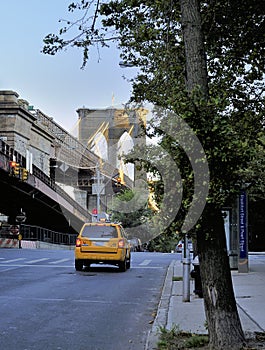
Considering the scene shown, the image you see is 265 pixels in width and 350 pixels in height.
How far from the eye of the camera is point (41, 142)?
63000 millimetres

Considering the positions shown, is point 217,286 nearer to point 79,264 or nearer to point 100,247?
point 100,247

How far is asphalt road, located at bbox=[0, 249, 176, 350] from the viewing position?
309 inches

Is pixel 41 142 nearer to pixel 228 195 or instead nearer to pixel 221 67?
pixel 221 67

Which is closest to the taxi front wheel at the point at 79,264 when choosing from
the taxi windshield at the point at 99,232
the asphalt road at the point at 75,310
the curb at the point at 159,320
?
→ the taxi windshield at the point at 99,232

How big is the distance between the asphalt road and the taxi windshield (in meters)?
2.32

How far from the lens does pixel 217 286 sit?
6473 mm

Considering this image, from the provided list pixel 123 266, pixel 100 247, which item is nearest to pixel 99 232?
pixel 100 247

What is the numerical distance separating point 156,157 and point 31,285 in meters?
8.68

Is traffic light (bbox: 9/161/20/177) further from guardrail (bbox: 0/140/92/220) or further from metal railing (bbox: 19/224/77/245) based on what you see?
metal railing (bbox: 19/224/77/245)

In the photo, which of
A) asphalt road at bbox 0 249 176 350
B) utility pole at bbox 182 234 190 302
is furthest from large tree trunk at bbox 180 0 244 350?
utility pole at bbox 182 234 190 302

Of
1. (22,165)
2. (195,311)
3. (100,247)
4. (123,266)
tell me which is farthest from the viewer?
Result: (22,165)

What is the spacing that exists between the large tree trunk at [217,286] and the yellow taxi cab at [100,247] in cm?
1342

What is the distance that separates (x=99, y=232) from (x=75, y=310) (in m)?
9.67

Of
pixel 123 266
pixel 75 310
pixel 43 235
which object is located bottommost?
pixel 75 310
